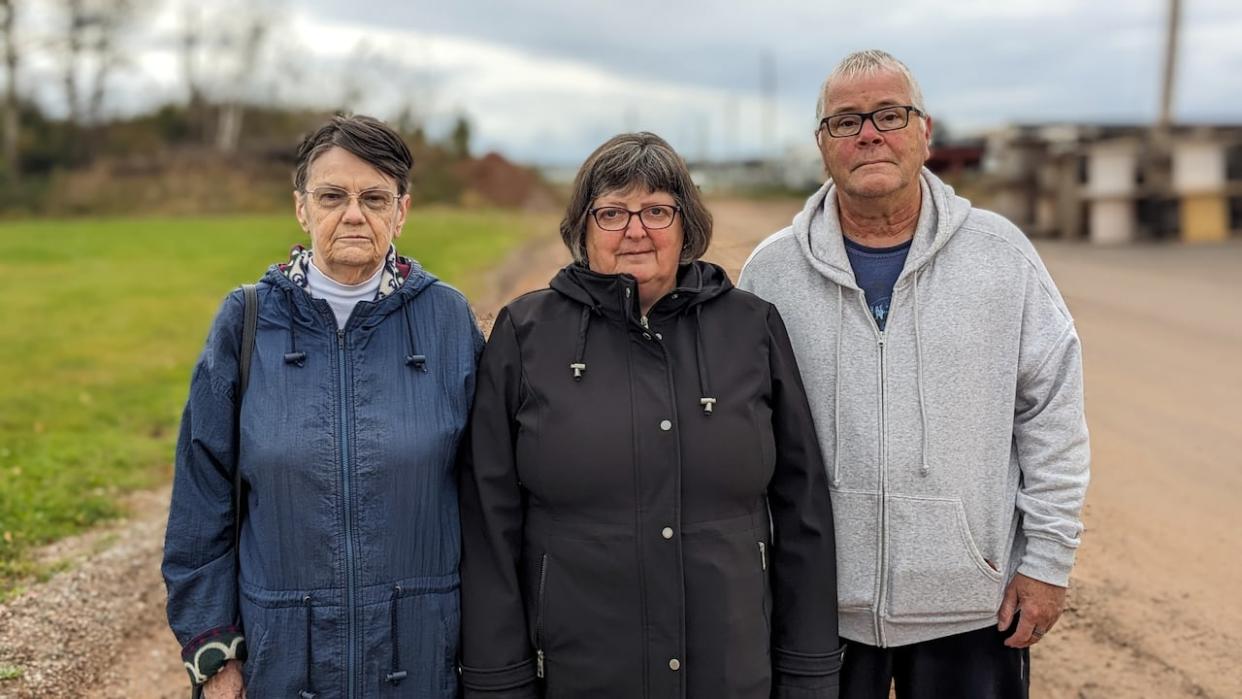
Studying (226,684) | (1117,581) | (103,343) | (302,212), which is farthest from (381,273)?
(103,343)

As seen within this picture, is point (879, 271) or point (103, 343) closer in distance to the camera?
point (879, 271)

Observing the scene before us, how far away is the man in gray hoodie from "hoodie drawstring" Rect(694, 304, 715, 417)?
0.39 meters

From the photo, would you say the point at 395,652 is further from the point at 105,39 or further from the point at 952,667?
the point at 105,39

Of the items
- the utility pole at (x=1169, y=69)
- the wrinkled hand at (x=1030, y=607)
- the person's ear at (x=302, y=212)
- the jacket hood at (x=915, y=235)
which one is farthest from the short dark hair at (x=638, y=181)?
the utility pole at (x=1169, y=69)

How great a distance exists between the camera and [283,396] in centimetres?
281

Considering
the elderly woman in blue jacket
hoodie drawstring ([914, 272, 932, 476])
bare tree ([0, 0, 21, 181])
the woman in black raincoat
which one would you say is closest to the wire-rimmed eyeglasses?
the elderly woman in blue jacket

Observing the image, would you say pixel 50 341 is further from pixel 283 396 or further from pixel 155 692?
pixel 283 396

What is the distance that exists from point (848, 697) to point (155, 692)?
3.18m

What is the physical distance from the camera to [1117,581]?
16.8 ft

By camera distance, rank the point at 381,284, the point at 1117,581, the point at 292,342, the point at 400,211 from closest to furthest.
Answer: the point at 292,342
the point at 381,284
the point at 400,211
the point at 1117,581

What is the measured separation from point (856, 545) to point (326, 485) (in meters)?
1.46

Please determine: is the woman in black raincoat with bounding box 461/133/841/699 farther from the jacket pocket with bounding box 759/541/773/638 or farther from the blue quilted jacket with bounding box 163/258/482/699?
the blue quilted jacket with bounding box 163/258/482/699

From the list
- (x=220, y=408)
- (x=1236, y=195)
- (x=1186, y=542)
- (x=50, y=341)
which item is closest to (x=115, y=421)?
(x=50, y=341)

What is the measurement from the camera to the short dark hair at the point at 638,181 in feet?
9.58
